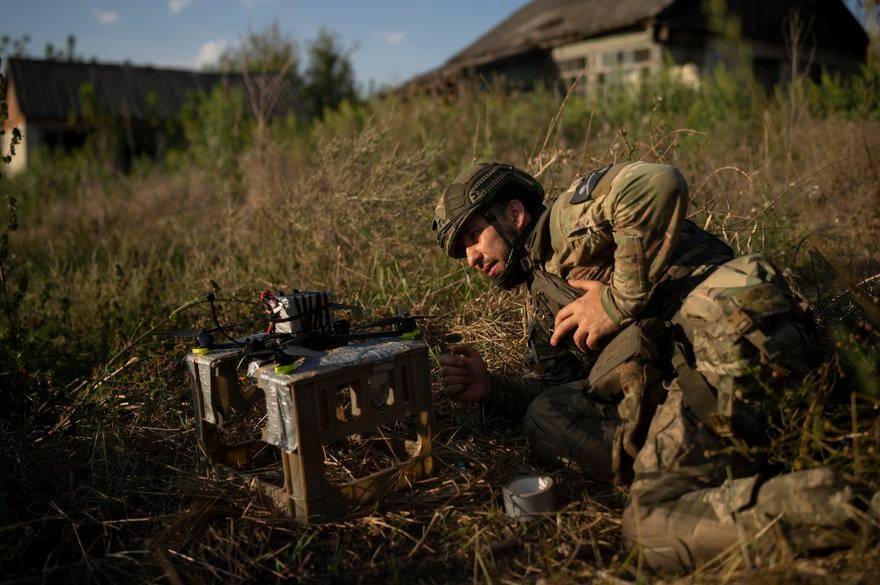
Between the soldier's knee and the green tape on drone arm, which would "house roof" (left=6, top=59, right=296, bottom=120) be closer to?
the soldier's knee

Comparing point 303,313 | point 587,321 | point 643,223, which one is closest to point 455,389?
point 587,321

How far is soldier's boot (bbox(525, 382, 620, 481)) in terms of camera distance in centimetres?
286

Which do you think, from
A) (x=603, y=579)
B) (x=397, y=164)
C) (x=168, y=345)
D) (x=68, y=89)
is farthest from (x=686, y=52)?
(x=68, y=89)

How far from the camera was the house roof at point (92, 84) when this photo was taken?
22891 millimetres

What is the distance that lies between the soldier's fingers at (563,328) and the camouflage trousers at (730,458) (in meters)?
0.42

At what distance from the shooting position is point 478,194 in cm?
324

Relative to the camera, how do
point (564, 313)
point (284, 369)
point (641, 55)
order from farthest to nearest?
1. point (641, 55)
2. point (564, 313)
3. point (284, 369)

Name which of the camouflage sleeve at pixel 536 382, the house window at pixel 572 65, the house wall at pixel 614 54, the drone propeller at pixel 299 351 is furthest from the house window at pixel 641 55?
the drone propeller at pixel 299 351

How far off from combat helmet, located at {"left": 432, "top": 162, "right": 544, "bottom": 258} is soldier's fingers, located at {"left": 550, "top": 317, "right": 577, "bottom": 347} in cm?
56

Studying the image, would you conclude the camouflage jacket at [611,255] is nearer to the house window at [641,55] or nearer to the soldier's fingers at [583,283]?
the soldier's fingers at [583,283]

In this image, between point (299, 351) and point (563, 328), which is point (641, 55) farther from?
point (299, 351)

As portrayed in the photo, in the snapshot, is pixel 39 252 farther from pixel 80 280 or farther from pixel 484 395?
pixel 484 395

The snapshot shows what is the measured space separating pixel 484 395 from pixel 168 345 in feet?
7.23

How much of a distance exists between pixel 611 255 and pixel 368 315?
1928mm
